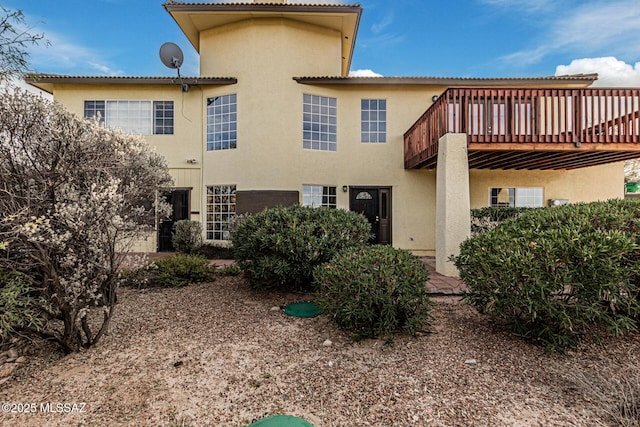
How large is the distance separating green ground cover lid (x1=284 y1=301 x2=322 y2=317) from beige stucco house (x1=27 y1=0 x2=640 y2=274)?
489 cm

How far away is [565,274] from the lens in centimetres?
300

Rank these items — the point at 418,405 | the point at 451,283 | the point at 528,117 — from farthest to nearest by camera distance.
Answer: the point at 528,117 < the point at 451,283 < the point at 418,405

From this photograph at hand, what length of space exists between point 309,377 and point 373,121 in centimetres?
868

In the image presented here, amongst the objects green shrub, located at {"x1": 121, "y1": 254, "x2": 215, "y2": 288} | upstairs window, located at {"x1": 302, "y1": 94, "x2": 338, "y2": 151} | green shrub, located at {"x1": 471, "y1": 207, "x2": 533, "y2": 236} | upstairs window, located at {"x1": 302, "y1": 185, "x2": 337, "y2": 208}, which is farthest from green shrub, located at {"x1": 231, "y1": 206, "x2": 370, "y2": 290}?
upstairs window, located at {"x1": 302, "y1": 94, "x2": 338, "y2": 151}

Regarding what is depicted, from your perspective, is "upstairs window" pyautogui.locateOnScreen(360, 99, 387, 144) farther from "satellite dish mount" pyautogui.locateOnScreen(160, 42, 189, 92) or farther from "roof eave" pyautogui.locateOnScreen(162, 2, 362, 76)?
"satellite dish mount" pyautogui.locateOnScreen(160, 42, 189, 92)

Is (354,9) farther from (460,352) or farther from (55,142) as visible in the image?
(460,352)

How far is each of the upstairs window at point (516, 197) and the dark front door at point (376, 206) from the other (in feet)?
11.7

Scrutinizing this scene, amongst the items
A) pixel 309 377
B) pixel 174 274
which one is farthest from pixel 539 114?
pixel 174 274

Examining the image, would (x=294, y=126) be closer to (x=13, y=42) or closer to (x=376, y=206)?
(x=376, y=206)

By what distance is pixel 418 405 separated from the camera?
98.1 inches

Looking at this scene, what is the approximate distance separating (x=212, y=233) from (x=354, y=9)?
847 cm

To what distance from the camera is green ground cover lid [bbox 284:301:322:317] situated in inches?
179

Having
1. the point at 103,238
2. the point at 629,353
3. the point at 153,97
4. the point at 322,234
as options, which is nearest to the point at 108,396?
the point at 103,238

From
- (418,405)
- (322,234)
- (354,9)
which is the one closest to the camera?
(418,405)
